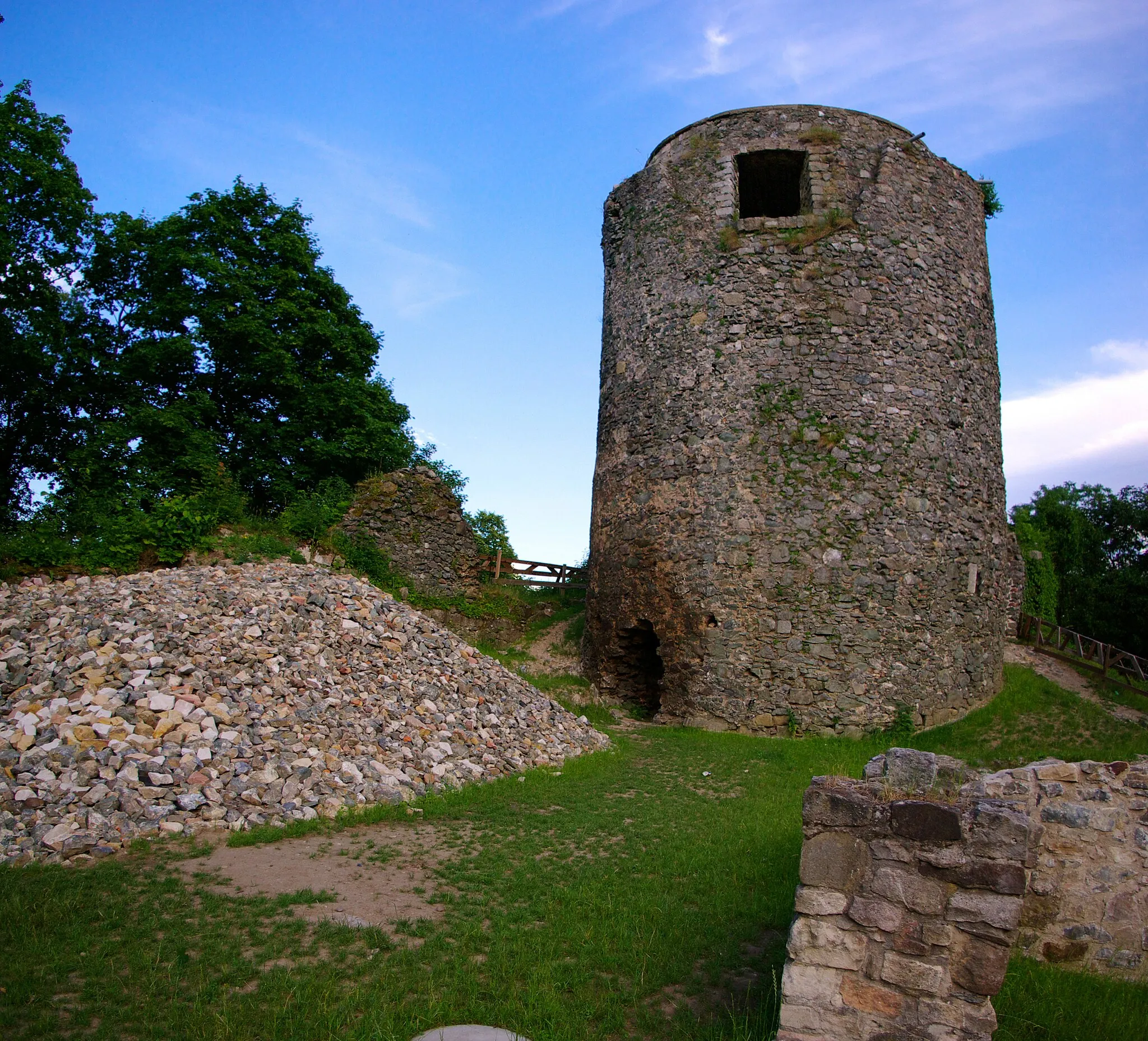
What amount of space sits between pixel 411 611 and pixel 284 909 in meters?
6.17

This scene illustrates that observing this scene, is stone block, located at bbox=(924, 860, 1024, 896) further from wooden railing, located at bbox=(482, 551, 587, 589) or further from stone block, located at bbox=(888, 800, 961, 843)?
wooden railing, located at bbox=(482, 551, 587, 589)

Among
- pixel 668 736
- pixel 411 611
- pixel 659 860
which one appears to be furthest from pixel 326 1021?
pixel 668 736

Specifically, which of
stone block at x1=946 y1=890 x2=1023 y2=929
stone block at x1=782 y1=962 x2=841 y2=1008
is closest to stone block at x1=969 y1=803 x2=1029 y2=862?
stone block at x1=946 y1=890 x2=1023 y2=929

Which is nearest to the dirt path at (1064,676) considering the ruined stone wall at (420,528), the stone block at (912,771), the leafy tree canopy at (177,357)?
the stone block at (912,771)

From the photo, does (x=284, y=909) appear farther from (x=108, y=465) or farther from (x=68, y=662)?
(x=108, y=465)

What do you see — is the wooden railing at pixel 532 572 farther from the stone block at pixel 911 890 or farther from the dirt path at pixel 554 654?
the stone block at pixel 911 890

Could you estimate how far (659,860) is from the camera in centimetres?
570

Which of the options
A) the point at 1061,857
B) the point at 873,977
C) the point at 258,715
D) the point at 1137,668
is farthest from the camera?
the point at 1137,668

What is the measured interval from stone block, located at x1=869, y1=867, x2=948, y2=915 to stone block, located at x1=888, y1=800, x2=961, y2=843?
6.2 inches

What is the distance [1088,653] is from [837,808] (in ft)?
44.7

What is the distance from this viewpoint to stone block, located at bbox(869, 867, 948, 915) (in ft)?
10.1

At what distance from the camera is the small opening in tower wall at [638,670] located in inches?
509

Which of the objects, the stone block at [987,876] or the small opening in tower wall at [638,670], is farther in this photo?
the small opening in tower wall at [638,670]

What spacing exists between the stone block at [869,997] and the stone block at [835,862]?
1.17 ft
